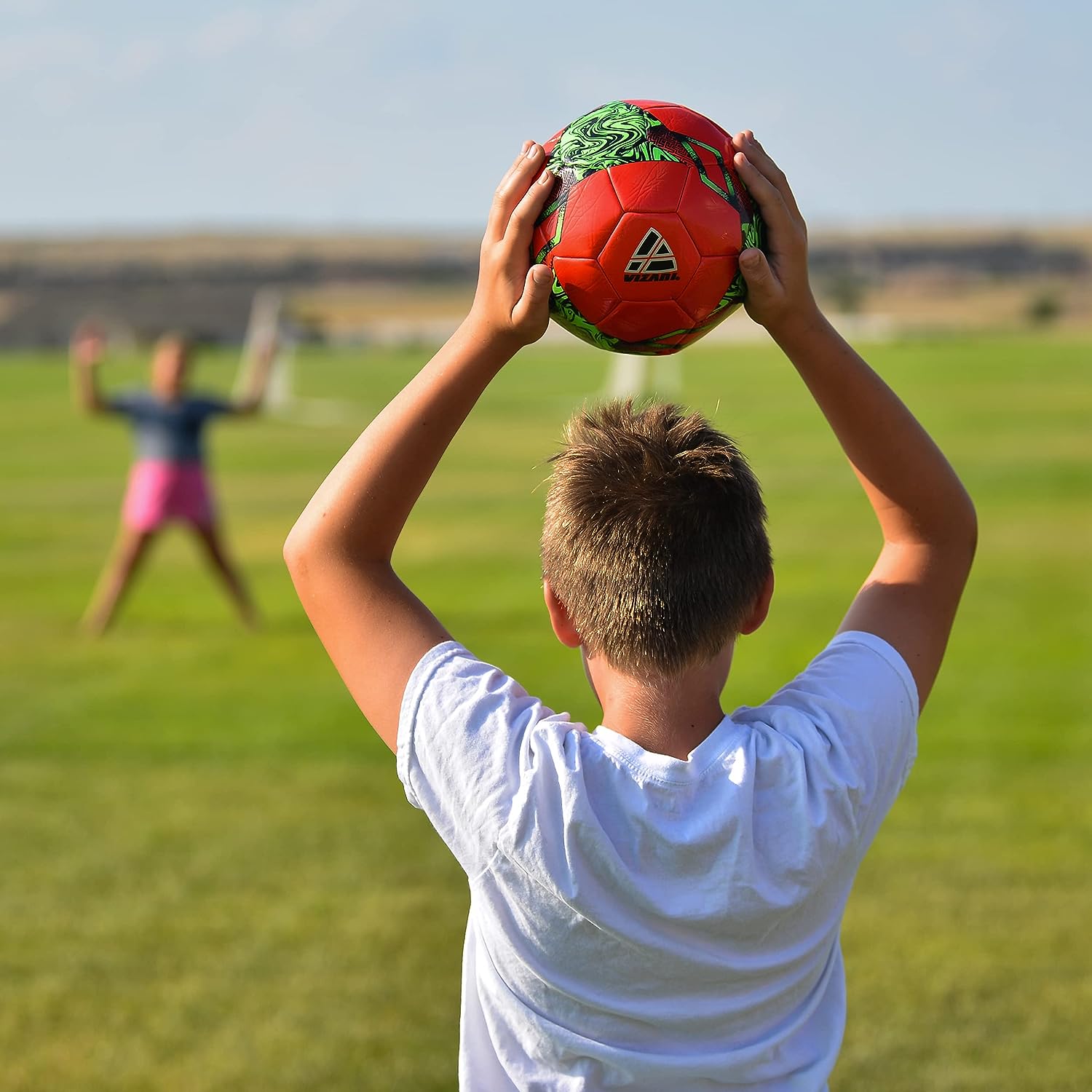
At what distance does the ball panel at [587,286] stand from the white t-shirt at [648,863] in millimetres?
766

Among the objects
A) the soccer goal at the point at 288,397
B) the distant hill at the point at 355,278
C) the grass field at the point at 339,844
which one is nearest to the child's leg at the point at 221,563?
the grass field at the point at 339,844

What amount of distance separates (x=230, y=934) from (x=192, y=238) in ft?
552

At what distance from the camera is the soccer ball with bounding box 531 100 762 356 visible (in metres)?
2.50

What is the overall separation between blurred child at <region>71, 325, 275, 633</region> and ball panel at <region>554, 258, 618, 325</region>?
10.1 m

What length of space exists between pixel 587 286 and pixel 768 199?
52 centimetres

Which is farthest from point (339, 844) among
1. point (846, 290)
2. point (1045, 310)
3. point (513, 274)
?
point (846, 290)

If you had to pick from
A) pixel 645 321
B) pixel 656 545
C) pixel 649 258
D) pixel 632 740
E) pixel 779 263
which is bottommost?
pixel 632 740

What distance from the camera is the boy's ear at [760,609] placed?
2.15 m

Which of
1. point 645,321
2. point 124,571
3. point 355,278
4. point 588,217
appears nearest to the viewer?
point 588,217

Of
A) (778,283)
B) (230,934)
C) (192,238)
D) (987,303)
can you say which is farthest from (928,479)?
(192,238)

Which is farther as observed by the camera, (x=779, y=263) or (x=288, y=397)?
(x=288, y=397)

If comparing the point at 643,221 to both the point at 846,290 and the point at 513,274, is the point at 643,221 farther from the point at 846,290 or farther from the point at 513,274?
the point at 846,290

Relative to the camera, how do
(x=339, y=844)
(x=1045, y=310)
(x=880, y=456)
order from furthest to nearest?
(x=1045, y=310), (x=339, y=844), (x=880, y=456)

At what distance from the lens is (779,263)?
2.15 meters
